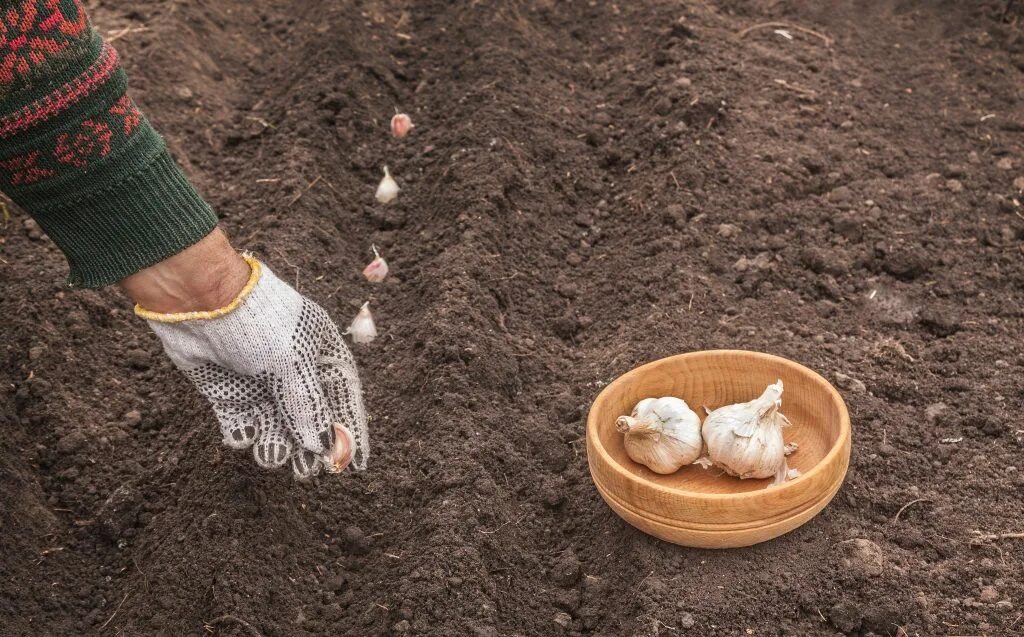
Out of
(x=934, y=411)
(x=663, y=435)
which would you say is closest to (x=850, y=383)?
(x=934, y=411)

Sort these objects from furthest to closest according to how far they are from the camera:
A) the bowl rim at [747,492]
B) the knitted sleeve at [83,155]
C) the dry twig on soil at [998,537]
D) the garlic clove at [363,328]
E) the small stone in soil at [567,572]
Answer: the garlic clove at [363,328]
the small stone in soil at [567,572]
the dry twig on soil at [998,537]
the bowl rim at [747,492]
the knitted sleeve at [83,155]

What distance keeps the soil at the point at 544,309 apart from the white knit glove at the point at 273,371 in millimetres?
287

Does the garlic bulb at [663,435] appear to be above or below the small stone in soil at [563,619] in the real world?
above

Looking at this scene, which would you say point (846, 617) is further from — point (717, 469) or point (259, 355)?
point (259, 355)

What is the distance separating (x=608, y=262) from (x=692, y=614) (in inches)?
55.0

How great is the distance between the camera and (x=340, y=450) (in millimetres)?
2336

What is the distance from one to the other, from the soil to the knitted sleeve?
0.78 m

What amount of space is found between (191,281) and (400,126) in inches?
80.5

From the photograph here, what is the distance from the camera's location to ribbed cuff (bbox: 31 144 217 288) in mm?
1894

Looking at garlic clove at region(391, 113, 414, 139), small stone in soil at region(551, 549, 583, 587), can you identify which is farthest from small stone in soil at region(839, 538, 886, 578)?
garlic clove at region(391, 113, 414, 139)

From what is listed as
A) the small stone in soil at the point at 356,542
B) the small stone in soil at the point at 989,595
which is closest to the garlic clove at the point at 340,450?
the small stone in soil at the point at 356,542

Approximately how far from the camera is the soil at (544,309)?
2.30m

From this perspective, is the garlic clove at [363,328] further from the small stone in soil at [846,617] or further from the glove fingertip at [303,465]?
the small stone in soil at [846,617]

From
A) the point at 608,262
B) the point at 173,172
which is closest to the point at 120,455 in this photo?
the point at 173,172
